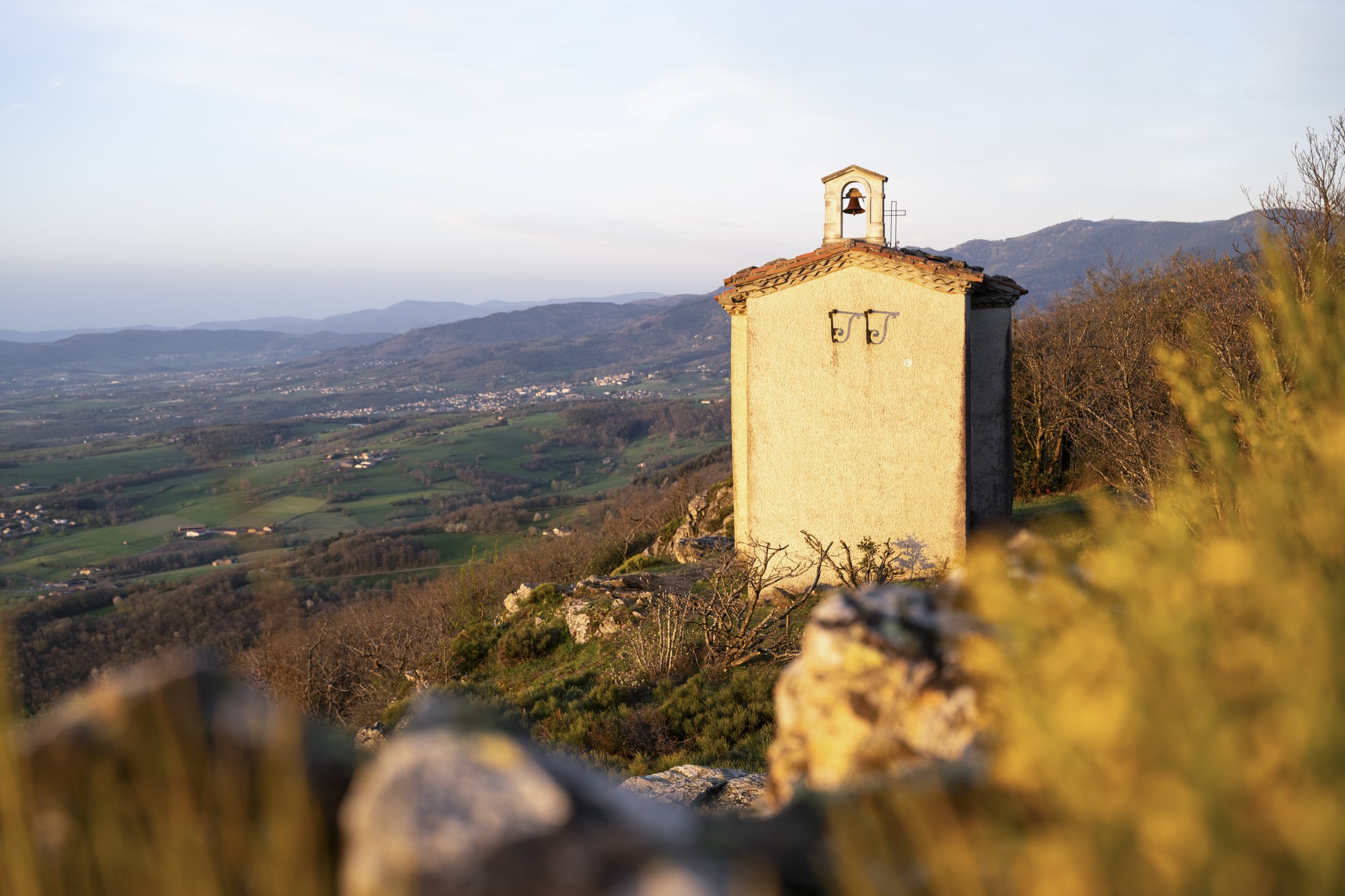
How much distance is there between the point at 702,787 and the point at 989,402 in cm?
1278

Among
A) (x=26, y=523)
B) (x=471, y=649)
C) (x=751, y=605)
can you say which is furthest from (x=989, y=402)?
(x=26, y=523)

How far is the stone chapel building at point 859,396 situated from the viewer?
44.3ft

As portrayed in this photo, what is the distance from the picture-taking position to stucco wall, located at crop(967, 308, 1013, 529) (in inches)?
619

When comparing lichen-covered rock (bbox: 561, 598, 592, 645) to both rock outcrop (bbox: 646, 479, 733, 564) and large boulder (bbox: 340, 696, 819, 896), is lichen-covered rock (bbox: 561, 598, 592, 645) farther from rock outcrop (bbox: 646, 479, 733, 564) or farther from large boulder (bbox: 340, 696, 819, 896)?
large boulder (bbox: 340, 696, 819, 896)

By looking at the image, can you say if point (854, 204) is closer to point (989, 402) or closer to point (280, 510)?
point (989, 402)

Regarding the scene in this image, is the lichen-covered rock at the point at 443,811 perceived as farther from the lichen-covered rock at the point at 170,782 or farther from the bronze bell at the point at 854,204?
the bronze bell at the point at 854,204

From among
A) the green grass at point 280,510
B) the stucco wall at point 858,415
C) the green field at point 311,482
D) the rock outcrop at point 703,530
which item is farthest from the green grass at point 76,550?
the stucco wall at point 858,415

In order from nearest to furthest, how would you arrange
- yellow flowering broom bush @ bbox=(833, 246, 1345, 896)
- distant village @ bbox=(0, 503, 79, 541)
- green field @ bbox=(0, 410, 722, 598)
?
yellow flowering broom bush @ bbox=(833, 246, 1345, 896), green field @ bbox=(0, 410, 722, 598), distant village @ bbox=(0, 503, 79, 541)

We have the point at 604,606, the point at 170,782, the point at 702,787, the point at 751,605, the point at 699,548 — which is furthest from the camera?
the point at 699,548

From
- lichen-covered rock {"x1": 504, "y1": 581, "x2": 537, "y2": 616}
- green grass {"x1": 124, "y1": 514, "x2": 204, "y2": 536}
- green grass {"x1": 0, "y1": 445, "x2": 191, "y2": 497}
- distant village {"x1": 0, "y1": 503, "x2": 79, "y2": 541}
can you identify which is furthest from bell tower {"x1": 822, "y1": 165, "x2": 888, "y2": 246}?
green grass {"x1": 0, "y1": 445, "x2": 191, "y2": 497}

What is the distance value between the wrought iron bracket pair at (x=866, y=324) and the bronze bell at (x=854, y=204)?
3.09 m

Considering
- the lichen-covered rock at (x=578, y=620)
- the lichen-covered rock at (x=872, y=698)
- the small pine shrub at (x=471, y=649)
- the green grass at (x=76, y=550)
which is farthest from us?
the green grass at (x=76, y=550)

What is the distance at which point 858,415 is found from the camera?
13.8 m

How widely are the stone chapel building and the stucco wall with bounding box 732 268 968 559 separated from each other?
2cm
